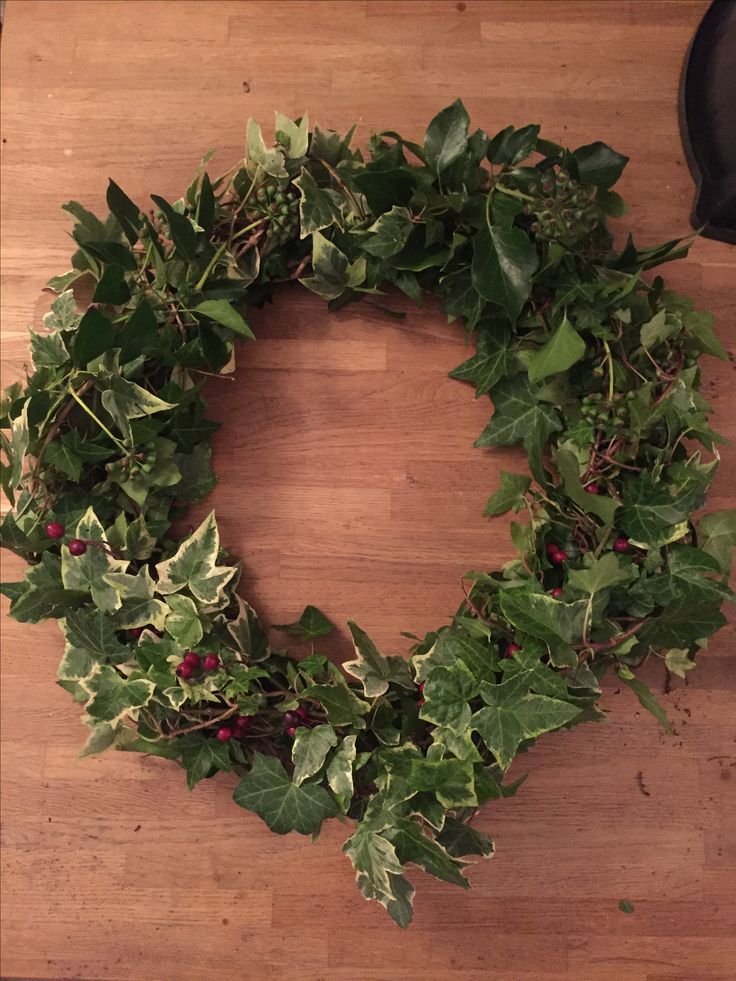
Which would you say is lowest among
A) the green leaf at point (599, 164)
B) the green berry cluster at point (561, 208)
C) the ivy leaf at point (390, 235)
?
the ivy leaf at point (390, 235)

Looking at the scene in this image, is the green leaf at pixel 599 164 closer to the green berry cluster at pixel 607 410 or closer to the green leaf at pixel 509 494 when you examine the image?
the green berry cluster at pixel 607 410

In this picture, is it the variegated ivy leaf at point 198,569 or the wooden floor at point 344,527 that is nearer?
the variegated ivy leaf at point 198,569

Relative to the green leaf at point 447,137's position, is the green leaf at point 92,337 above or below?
below

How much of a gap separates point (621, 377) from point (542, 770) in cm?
54

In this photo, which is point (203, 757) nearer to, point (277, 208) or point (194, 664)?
point (194, 664)

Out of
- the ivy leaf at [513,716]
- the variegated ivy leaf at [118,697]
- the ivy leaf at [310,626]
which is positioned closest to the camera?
the ivy leaf at [513,716]

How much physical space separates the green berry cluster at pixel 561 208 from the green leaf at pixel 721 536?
39 cm

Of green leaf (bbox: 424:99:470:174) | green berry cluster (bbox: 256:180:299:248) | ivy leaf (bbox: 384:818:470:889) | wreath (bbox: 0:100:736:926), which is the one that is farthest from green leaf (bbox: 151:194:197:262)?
ivy leaf (bbox: 384:818:470:889)

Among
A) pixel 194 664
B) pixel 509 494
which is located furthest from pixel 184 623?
pixel 509 494

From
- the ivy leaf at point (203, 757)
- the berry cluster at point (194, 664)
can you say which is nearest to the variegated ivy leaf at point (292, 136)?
the berry cluster at point (194, 664)

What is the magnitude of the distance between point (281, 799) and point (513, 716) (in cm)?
31

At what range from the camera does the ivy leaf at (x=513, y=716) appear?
3.00 ft

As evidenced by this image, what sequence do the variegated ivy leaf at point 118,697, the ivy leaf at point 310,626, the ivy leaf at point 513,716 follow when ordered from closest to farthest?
the ivy leaf at point 513,716 < the variegated ivy leaf at point 118,697 < the ivy leaf at point 310,626

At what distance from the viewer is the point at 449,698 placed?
97 centimetres
